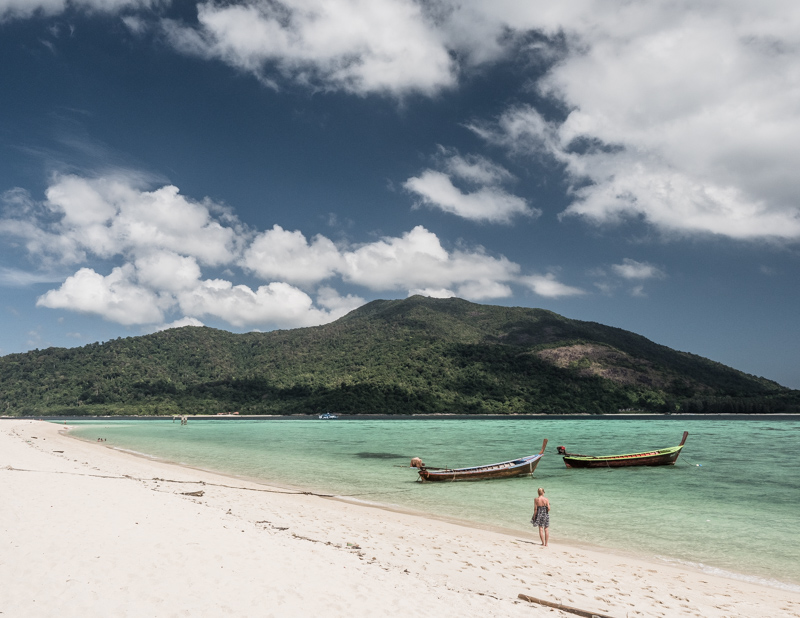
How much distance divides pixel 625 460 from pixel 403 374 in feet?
377

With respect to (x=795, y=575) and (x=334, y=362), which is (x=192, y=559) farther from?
(x=334, y=362)

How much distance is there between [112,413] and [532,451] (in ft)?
459

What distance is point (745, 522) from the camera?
60.4ft

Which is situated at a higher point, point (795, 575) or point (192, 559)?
point (192, 559)

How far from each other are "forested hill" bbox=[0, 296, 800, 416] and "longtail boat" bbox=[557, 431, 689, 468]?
316ft

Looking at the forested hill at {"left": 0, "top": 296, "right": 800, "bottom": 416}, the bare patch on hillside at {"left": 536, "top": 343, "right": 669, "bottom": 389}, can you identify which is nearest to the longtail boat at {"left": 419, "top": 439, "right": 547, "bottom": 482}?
the forested hill at {"left": 0, "top": 296, "right": 800, "bottom": 416}

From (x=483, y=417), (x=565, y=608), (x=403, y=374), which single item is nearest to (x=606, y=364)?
(x=483, y=417)

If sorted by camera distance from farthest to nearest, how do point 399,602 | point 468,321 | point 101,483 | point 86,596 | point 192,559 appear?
1. point 468,321
2. point 101,483
3. point 192,559
4. point 399,602
5. point 86,596

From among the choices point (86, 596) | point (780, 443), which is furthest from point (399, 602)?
point (780, 443)

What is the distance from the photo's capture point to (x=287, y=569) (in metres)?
9.11

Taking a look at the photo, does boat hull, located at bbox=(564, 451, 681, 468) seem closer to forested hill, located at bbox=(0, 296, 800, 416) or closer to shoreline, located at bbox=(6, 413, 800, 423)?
shoreline, located at bbox=(6, 413, 800, 423)

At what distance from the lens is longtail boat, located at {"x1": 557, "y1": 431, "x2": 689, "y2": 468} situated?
108 feet

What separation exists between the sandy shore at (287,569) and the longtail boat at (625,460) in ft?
61.7

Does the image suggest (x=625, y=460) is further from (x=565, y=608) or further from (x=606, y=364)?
(x=606, y=364)
